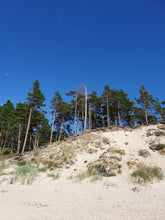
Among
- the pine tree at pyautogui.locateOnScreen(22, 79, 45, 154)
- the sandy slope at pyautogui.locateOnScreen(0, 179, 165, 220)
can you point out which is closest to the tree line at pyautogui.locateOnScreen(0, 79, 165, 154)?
the pine tree at pyautogui.locateOnScreen(22, 79, 45, 154)

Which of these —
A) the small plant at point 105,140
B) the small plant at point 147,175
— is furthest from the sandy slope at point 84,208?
the small plant at point 105,140

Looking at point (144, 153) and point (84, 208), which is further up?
point (144, 153)

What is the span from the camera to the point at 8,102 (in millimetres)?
35438

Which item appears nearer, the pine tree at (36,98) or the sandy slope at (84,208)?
the sandy slope at (84,208)

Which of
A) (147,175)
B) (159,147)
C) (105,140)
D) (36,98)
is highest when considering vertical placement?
(36,98)

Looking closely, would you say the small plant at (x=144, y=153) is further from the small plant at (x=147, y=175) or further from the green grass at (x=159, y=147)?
the small plant at (x=147, y=175)

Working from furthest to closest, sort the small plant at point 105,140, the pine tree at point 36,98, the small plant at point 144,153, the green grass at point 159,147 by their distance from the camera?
the pine tree at point 36,98 → the small plant at point 105,140 → the green grass at point 159,147 → the small plant at point 144,153

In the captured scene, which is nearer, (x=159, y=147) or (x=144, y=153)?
(x=144, y=153)

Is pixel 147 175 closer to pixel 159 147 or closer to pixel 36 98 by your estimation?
pixel 159 147

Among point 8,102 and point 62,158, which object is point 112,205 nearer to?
point 62,158

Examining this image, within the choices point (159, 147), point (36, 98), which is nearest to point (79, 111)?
point (36, 98)

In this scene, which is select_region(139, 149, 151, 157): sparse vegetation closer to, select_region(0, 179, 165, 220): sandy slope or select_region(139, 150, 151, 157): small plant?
select_region(139, 150, 151, 157): small plant

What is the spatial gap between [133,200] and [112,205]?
3.58 feet

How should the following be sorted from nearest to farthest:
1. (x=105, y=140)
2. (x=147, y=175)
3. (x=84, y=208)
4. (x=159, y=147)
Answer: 1. (x=84, y=208)
2. (x=147, y=175)
3. (x=159, y=147)
4. (x=105, y=140)
